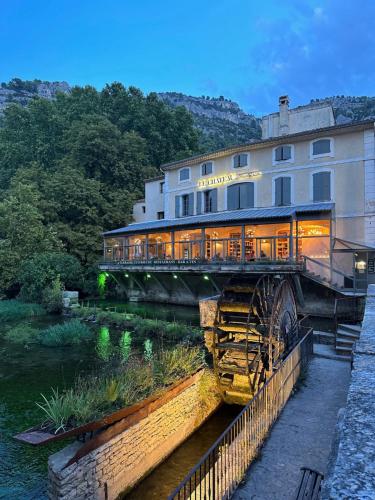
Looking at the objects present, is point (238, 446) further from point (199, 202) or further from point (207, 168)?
point (207, 168)

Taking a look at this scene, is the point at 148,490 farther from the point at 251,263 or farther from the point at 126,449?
the point at 251,263

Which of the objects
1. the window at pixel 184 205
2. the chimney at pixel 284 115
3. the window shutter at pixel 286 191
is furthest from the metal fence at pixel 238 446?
the chimney at pixel 284 115

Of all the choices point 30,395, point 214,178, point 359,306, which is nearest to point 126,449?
point 30,395

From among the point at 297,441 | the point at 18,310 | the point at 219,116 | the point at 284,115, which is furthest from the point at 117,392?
the point at 219,116

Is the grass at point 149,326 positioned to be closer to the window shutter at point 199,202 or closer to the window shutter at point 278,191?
the window shutter at point 278,191

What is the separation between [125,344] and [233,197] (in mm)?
13944

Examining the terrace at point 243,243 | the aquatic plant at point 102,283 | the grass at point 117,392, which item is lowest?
the grass at point 117,392

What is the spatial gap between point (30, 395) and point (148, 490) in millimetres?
4823

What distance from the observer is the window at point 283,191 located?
2172cm

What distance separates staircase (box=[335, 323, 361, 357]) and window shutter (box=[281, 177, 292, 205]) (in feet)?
37.9

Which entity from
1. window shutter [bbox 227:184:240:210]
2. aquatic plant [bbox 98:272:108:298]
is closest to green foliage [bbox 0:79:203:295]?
aquatic plant [bbox 98:272:108:298]

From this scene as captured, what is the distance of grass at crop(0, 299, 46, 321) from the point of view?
19156 mm

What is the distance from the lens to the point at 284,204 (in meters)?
21.8

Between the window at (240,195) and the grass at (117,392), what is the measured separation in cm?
1608
